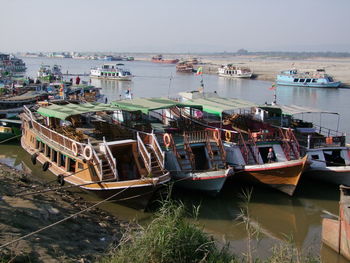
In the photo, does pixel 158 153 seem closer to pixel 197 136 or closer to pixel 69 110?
pixel 197 136

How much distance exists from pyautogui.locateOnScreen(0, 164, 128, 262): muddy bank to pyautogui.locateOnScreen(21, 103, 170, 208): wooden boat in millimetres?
1075

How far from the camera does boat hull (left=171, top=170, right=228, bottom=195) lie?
16.7 metres

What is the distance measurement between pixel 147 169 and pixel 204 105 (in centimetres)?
689

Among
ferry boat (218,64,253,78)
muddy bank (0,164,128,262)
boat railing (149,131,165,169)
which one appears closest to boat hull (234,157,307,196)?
boat railing (149,131,165,169)

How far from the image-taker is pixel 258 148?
19297 mm

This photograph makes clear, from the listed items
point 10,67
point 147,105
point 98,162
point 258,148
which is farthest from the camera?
point 10,67

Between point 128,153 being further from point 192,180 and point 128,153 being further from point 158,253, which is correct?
point 158,253

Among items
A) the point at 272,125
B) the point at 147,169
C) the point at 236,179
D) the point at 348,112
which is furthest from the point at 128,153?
the point at 348,112

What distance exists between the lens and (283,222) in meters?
16.1

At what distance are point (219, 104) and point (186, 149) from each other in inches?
195

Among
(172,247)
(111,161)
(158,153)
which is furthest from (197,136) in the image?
(172,247)

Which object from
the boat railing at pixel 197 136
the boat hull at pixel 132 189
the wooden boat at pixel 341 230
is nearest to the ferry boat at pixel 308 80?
the boat railing at pixel 197 136

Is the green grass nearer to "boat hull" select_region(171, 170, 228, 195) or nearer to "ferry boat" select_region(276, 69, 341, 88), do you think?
"boat hull" select_region(171, 170, 228, 195)

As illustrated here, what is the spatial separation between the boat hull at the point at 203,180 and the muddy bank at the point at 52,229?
360 cm
